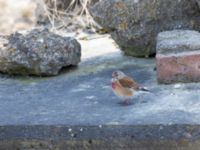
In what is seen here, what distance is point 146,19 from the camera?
189 inches

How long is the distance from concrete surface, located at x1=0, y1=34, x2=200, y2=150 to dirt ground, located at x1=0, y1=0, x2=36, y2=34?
3685 mm

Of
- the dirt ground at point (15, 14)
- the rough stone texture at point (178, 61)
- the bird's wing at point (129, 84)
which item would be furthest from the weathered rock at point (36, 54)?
the dirt ground at point (15, 14)

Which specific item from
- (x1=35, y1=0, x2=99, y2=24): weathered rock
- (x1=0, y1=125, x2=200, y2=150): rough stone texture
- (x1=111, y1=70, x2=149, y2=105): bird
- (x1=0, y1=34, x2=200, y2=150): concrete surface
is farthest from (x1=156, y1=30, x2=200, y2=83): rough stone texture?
(x1=35, y1=0, x2=99, y2=24): weathered rock

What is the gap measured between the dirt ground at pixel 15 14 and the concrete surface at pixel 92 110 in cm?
368

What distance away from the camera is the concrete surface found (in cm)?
327

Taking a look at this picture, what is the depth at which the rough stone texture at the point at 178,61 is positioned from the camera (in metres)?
3.99

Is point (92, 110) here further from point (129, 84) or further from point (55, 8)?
point (55, 8)

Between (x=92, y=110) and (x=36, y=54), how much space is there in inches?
38.7

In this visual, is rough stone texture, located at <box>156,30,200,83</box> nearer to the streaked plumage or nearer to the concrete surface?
the concrete surface

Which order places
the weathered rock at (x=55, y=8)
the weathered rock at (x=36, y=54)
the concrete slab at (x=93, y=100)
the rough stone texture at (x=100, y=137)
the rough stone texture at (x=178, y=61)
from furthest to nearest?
the weathered rock at (x=55, y=8) < the weathered rock at (x=36, y=54) < the rough stone texture at (x=178, y=61) < the concrete slab at (x=93, y=100) < the rough stone texture at (x=100, y=137)

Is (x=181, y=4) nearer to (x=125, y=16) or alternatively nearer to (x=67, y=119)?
(x=125, y=16)

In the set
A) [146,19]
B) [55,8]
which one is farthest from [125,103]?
[55,8]

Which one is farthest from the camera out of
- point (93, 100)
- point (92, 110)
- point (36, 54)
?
point (36, 54)

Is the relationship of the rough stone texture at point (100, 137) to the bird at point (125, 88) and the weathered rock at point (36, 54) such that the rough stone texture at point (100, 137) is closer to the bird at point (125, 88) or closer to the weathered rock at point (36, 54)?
the bird at point (125, 88)
